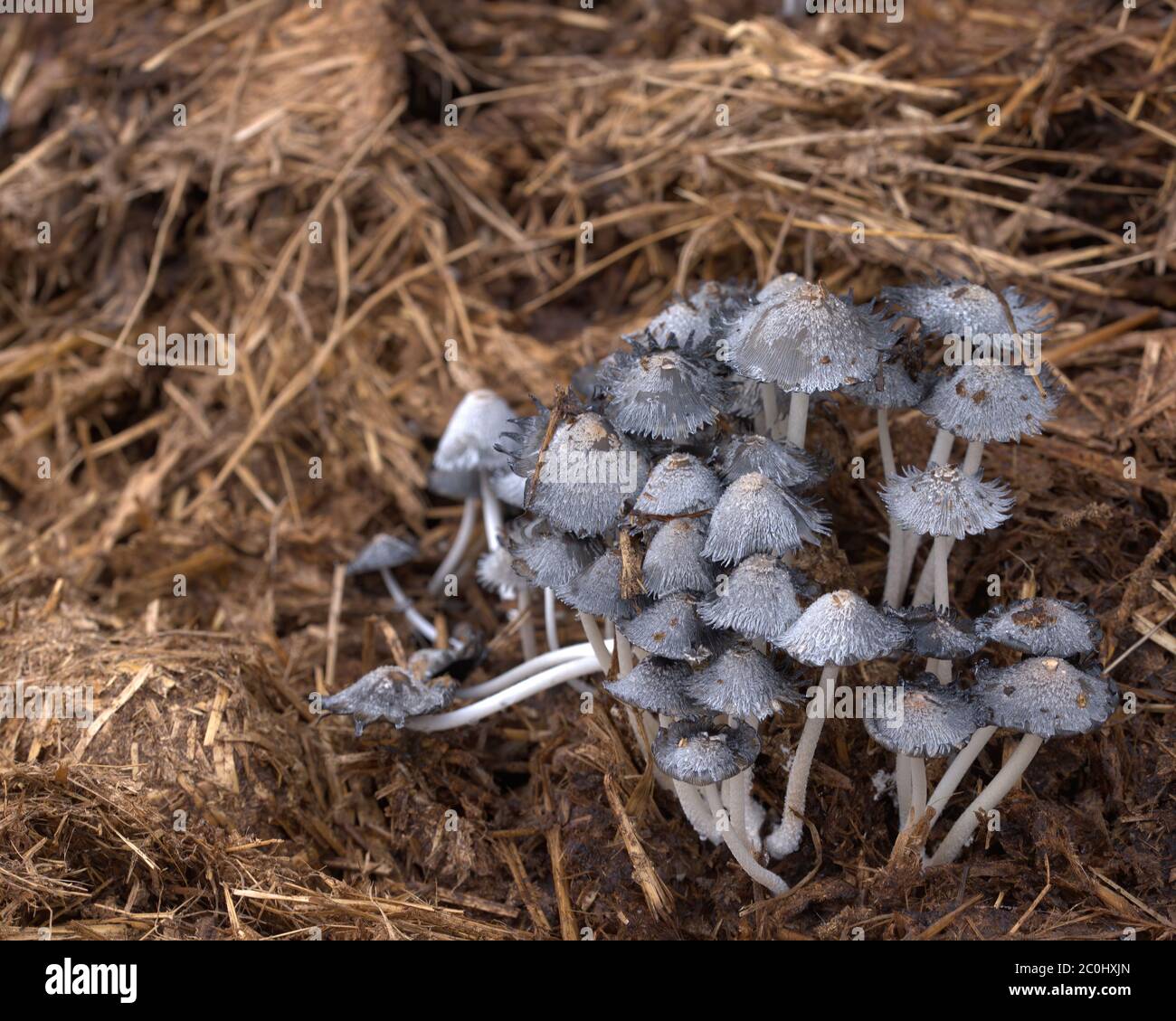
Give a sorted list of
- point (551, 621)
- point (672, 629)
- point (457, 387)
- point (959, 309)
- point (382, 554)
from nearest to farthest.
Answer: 1. point (672, 629)
2. point (959, 309)
3. point (551, 621)
4. point (382, 554)
5. point (457, 387)

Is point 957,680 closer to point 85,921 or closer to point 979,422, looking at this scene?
point 979,422

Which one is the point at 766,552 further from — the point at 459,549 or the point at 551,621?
the point at 459,549

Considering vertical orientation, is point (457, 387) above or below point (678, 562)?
below

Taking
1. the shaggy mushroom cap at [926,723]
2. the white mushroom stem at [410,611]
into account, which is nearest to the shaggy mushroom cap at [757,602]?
the shaggy mushroom cap at [926,723]

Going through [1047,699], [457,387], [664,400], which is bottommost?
[457,387]

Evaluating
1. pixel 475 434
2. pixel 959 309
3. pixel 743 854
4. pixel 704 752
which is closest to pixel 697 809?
pixel 743 854

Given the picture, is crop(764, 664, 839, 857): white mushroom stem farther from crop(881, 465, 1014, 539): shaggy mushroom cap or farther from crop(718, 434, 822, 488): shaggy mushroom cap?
crop(718, 434, 822, 488): shaggy mushroom cap

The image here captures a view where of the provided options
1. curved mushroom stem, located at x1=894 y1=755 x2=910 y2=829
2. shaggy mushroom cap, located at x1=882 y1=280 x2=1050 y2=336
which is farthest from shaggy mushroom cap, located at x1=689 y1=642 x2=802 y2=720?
shaggy mushroom cap, located at x1=882 y1=280 x2=1050 y2=336
